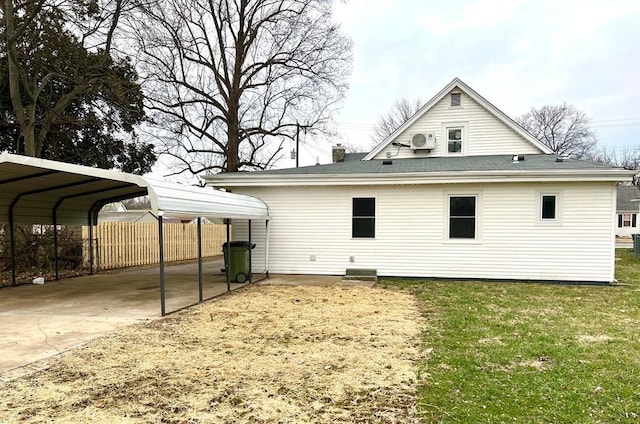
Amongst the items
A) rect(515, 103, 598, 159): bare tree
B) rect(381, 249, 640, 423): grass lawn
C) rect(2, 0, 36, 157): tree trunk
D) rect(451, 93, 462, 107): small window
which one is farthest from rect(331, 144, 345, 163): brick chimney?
rect(515, 103, 598, 159): bare tree

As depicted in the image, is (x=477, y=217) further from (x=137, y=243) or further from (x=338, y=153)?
(x=137, y=243)

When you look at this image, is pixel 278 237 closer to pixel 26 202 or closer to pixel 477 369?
pixel 26 202

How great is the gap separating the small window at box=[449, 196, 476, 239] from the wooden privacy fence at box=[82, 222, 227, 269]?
1157cm

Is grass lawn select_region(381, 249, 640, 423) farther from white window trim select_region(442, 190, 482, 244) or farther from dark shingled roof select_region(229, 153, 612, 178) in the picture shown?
dark shingled roof select_region(229, 153, 612, 178)

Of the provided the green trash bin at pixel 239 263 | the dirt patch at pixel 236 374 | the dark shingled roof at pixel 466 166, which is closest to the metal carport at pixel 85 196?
the green trash bin at pixel 239 263

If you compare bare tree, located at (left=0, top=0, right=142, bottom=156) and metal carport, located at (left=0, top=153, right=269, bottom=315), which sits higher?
bare tree, located at (left=0, top=0, right=142, bottom=156)

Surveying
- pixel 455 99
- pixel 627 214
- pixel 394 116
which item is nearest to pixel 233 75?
pixel 455 99

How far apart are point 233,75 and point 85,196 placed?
457 inches

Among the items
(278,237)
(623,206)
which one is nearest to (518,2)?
(278,237)

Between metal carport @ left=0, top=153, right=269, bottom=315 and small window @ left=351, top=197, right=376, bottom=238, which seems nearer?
metal carport @ left=0, top=153, right=269, bottom=315

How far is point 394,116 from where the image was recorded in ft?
131

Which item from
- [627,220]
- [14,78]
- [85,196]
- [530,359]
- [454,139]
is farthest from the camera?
[627,220]

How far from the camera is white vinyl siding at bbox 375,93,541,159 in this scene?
14250 mm

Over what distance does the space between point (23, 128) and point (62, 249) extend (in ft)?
13.6
